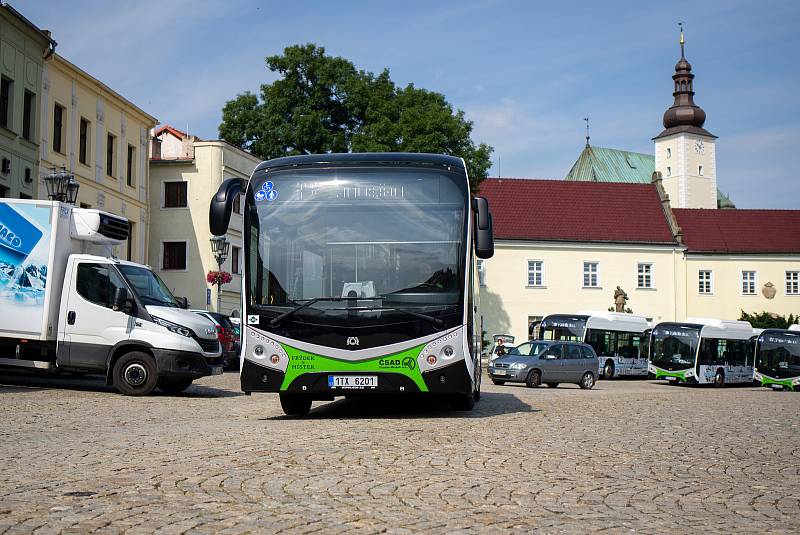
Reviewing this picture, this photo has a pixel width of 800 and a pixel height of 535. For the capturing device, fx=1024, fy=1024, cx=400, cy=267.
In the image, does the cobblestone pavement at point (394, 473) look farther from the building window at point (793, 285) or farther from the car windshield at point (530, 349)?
the building window at point (793, 285)

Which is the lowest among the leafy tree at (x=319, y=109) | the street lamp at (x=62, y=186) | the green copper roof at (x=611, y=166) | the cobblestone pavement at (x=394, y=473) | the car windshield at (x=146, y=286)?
the cobblestone pavement at (x=394, y=473)

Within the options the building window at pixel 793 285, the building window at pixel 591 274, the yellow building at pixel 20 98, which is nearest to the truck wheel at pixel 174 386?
the yellow building at pixel 20 98

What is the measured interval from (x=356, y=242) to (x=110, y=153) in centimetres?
3334

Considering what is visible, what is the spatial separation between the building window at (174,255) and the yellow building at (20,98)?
16.2m

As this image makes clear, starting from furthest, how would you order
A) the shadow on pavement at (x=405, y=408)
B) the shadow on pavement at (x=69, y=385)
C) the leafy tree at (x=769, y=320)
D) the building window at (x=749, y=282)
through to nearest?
the building window at (x=749, y=282)
the leafy tree at (x=769, y=320)
the shadow on pavement at (x=69, y=385)
the shadow on pavement at (x=405, y=408)

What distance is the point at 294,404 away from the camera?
48.5ft

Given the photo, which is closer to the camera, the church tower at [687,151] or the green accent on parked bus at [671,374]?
the green accent on parked bus at [671,374]

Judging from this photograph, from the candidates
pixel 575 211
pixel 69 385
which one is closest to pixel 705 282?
pixel 575 211

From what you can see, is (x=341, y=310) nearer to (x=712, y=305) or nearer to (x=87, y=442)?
(x=87, y=442)

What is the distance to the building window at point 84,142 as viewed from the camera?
4097cm

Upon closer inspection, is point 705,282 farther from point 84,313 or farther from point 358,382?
point 358,382

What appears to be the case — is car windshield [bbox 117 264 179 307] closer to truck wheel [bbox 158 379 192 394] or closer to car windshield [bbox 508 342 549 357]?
truck wheel [bbox 158 379 192 394]

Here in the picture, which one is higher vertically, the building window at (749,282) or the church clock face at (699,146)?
the church clock face at (699,146)

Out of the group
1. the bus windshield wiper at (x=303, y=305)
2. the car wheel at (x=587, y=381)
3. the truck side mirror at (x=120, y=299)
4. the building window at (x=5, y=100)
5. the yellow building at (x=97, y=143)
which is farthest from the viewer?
the yellow building at (x=97, y=143)
